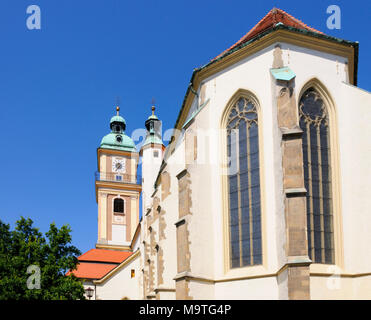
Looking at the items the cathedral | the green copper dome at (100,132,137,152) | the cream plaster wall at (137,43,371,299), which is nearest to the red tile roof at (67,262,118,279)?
the green copper dome at (100,132,137,152)

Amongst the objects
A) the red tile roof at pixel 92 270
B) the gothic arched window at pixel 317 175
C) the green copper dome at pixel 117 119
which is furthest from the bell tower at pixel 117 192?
the gothic arched window at pixel 317 175

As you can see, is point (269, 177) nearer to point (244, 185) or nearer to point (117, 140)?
point (244, 185)

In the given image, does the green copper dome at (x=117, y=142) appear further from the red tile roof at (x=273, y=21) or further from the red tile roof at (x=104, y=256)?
the red tile roof at (x=273, y=21)

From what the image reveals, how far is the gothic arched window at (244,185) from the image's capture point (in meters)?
18.2

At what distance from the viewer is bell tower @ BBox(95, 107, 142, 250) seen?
180ft

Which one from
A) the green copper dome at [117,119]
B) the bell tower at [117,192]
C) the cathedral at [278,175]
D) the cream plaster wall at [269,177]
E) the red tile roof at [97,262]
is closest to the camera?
the cathedral at [278,175]

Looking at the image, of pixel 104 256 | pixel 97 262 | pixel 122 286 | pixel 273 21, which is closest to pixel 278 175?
pixel 273 21

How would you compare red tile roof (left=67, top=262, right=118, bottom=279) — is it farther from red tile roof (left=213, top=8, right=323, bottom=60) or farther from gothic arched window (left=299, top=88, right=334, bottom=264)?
gothic arched window (left=299, top=88, right=334, bottom=264)

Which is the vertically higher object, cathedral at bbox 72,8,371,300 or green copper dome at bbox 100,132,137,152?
green copper dome at bbox 100,132,137,152

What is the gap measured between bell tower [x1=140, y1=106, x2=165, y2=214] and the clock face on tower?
10.2 metres

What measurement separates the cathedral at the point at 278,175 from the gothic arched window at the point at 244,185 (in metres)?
A: 0.04

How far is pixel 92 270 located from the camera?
1815 inches
